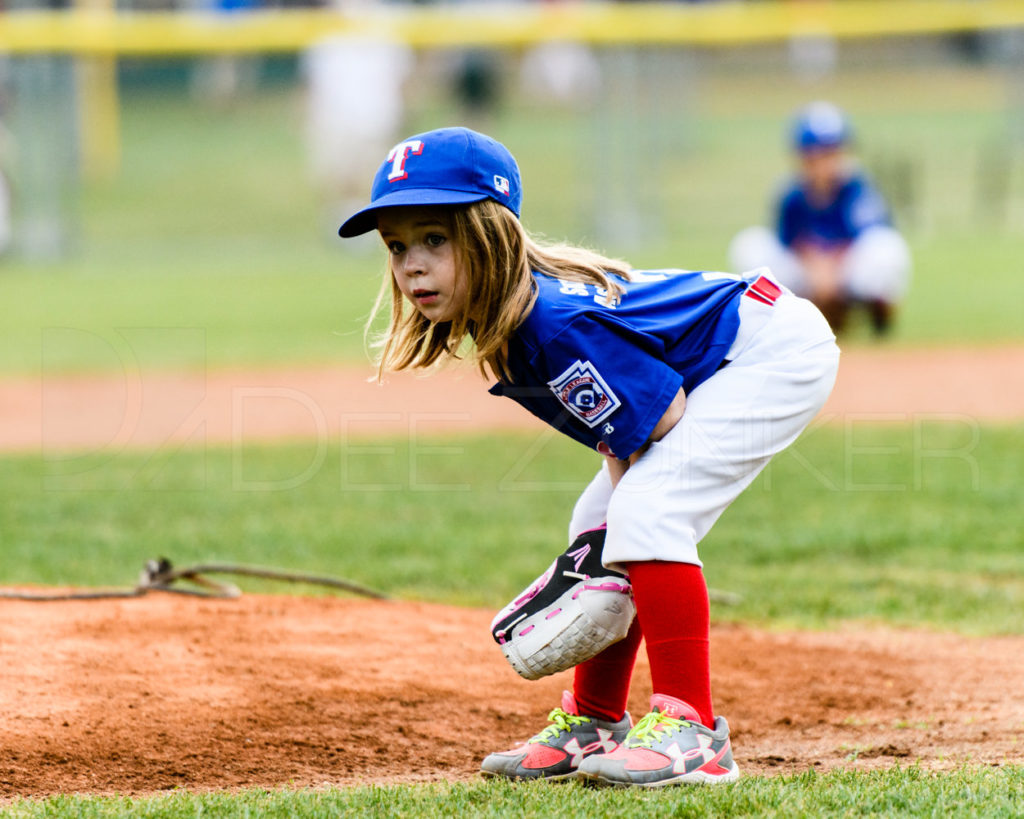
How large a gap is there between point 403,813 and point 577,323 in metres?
0.98

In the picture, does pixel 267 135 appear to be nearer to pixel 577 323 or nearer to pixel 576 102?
pixel 576 102

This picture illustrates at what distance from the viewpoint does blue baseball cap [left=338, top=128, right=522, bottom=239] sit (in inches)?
107

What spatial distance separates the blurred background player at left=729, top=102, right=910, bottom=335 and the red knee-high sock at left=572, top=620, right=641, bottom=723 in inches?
280

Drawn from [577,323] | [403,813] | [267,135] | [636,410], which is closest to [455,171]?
[577,323]

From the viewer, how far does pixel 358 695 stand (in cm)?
345

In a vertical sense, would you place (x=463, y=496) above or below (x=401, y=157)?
below

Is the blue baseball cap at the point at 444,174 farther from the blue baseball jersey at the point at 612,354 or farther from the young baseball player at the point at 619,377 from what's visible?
the blue baseball jersey at the point at 612,354

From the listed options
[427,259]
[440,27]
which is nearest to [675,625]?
[427,259]

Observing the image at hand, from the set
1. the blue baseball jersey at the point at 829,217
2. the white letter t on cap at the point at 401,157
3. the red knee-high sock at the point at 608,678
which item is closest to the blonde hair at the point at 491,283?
the white letter t on cap at the point at 401,157

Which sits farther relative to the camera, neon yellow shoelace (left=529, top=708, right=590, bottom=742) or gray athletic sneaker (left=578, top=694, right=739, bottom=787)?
neon yellow shoelace (left=529, top=708, right=590, bottom=742)

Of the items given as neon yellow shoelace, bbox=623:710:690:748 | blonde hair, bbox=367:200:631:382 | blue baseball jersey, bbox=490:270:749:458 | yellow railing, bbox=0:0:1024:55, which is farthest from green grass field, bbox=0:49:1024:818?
yellow railing, bbox=0:0:1024:55

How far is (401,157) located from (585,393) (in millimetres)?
596

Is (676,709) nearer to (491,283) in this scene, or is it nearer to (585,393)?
(585,393)

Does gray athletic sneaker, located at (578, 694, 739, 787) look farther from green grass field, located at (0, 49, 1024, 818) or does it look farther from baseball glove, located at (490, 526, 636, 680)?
baseball glove, located at (490, 526, 636, 680)
